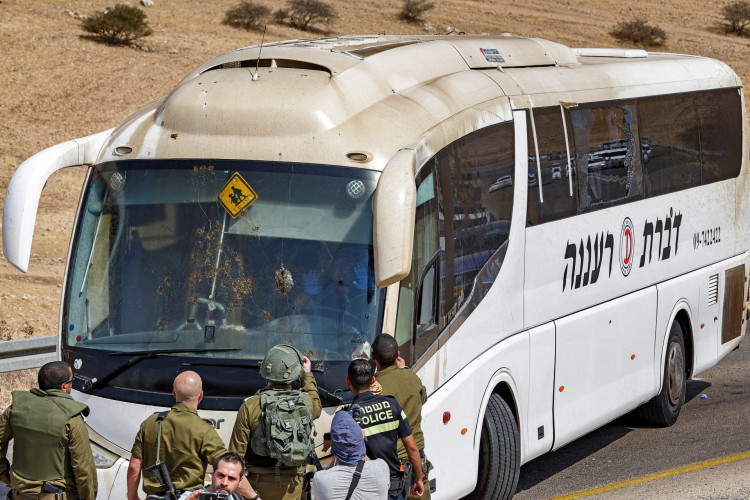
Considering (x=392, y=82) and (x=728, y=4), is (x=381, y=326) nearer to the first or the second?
(x=392, y=82)

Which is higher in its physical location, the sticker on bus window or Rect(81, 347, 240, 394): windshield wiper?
the sticker on bus window

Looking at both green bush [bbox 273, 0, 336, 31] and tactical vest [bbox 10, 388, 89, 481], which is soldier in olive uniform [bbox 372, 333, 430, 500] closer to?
tactical vest [bbox 10, 388, 89, 481]

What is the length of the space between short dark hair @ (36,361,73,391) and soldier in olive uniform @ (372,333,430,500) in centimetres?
186

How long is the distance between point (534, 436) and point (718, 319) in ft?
15.7

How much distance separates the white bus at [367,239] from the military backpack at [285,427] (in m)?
0.69

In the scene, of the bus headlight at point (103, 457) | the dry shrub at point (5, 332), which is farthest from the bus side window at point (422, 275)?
the dry shrub at point (5, 332)

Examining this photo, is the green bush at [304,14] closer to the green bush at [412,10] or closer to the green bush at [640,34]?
the green bush at [412,10]

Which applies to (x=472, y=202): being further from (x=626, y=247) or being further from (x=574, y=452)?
(x=574, y=452)

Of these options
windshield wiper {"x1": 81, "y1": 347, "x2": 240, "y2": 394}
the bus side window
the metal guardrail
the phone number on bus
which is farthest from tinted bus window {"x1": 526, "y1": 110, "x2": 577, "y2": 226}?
the metal guardrail

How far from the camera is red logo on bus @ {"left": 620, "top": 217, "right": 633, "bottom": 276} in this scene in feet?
35.3

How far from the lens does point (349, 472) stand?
19.8ft

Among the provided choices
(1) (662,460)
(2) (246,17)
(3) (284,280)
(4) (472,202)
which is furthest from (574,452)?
(2) (246,17)

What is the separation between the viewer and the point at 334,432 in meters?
6.13

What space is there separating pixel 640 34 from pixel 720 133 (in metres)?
39.4
